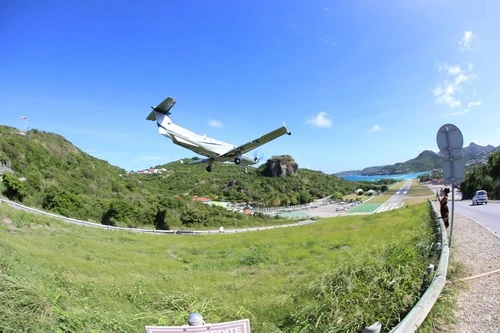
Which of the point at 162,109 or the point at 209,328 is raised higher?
the point at 162,109

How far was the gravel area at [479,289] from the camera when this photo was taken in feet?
15.1

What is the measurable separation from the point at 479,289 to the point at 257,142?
1062cm

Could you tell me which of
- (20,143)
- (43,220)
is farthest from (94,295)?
(20,143)

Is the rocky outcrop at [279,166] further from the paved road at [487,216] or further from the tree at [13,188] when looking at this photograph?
the paved road at [487,216]

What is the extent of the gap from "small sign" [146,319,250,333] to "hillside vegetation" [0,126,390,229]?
1506cm

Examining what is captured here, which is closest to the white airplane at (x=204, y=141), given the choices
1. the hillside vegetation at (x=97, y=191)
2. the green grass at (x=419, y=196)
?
the hillside vegetation at (x=97, y=191)

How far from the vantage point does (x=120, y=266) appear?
1392cm

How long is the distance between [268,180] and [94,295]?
138 m

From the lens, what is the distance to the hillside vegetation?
4738 cm

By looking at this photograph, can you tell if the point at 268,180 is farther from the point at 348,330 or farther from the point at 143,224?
the point at 348,330

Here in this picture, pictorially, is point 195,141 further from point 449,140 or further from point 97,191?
point 97,191

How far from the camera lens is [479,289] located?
5883 millimetres

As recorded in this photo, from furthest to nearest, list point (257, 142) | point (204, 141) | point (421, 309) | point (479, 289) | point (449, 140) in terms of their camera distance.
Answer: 1. point (257, 142)
2. point (204, 141)
3. point (449, 140)
4. point (479, 289)
5. point (421, 309)

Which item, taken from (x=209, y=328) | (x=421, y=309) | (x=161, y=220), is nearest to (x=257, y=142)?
(x=421, y=309)
